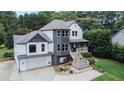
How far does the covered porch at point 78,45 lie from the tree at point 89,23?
1.69ft

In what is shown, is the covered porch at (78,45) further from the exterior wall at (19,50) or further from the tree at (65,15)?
the exterior wall at (19,50)

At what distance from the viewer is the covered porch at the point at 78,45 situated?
8.06 meters

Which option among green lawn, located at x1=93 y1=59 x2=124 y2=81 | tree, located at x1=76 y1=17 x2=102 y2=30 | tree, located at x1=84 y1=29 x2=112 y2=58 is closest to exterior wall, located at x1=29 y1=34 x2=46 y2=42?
tree, located at x1=76 y1=17 x2=102 y2=30

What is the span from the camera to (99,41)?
8.09 metres

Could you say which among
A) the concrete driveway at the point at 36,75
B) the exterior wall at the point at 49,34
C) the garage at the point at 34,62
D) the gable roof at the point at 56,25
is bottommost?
the concrete driveway at the point at 36,75

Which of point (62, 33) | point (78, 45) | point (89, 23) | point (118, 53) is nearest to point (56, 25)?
point (62, 33)

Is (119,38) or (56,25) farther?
(56,25)

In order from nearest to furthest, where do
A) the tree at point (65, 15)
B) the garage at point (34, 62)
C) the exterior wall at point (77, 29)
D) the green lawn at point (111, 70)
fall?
the tree at point (65, 15), the green lawn at point (111, 70), the garage at point (34, 62), the exterior wall at point (77, 29)

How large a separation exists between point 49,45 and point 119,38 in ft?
8.40

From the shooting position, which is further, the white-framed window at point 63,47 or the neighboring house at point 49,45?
the white-framed window at point 63,47

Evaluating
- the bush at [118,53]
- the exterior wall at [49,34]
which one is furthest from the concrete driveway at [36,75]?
the exterior wall at [49,34]

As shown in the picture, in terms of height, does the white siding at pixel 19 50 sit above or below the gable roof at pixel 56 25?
below

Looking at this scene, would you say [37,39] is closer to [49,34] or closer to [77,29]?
[49,34]
